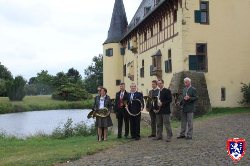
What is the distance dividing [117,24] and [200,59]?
74.6 ft

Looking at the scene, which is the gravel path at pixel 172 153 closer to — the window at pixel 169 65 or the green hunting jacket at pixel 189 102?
the green hunting jacket at pixel 189 102

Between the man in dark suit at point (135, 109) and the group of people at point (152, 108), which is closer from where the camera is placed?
the group of people at point (152, 108)

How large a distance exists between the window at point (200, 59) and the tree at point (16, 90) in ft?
159

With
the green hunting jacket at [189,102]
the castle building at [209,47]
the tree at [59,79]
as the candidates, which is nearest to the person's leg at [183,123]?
the green hunting jacket at [189,102]

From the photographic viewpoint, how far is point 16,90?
2734 inches

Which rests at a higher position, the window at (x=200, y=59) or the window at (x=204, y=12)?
the window at (x=204, y=12)

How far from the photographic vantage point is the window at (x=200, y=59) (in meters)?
25.2

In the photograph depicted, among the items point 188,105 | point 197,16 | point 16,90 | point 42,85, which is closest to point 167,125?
point 188,105

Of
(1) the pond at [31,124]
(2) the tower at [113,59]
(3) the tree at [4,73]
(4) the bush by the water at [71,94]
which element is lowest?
(1) the pond at [31,124]

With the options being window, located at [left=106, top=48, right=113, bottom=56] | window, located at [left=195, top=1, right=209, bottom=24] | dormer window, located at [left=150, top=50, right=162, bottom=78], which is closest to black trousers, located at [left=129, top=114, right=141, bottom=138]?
window, located at [left=195, top=1, right=209, bottom=24]

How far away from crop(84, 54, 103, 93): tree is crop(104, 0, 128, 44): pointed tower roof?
49731mm

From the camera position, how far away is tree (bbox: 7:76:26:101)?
68.9m

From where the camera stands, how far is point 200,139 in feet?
42.2

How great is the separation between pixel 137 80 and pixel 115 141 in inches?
986
